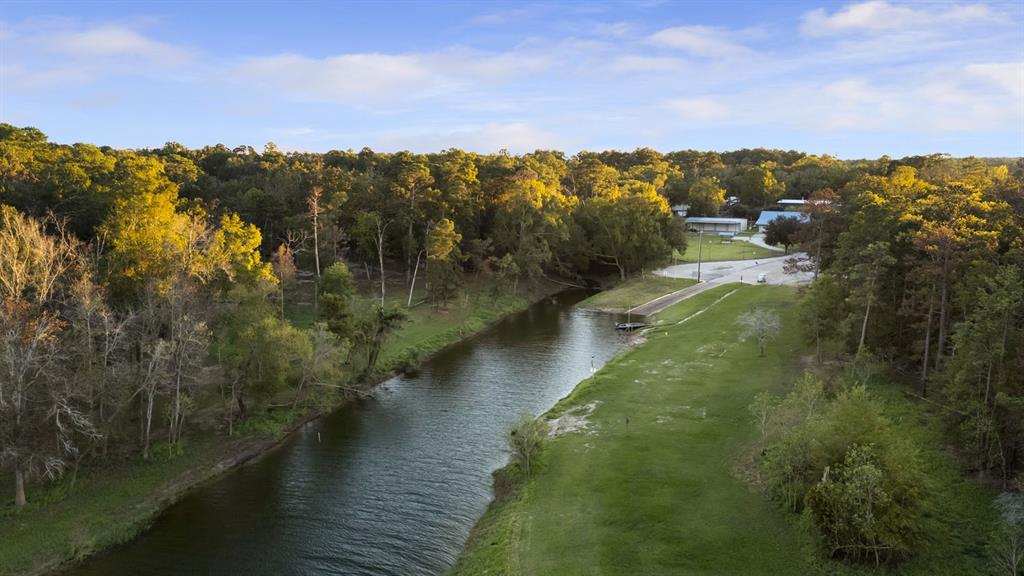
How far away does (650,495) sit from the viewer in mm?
32500

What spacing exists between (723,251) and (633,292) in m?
37.4

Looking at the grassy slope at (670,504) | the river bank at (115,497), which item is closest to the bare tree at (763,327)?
the grassy slope at (670,504)

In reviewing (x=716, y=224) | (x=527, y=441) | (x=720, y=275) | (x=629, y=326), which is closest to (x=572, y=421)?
(x=527, y=441)

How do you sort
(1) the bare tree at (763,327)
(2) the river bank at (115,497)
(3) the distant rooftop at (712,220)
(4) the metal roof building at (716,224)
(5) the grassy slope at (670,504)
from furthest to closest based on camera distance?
1. (4) the metal roof building at (716,224)
2. (3) the distant rooftop at (712,220)
3. (1) the bare tree at (763,327)
4. (2) the river bank at (115,497)
5. (5) the grassy slope at (670,504)

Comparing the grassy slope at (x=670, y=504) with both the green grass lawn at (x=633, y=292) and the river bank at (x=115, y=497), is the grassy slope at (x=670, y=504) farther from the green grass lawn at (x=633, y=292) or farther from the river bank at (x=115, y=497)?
the green grass lawn at (x=633, y=292)

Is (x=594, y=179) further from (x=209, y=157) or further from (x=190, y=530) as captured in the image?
(x=190, y=530)

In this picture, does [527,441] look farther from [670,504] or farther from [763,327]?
[763,327]

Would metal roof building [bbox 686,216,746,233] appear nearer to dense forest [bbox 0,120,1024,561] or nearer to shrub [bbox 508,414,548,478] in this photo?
dense forest [bbox 0,120,1024,561]

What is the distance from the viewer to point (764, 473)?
3312 cm

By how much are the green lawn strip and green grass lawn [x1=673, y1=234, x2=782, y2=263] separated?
61.0 metres

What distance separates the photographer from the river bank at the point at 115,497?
2850 centimetres

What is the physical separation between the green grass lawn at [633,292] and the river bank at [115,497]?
47.9 m

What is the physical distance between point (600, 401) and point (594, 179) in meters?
83.4

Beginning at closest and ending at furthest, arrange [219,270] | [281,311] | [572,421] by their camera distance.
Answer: [572,421], [219,270], [281,311]
